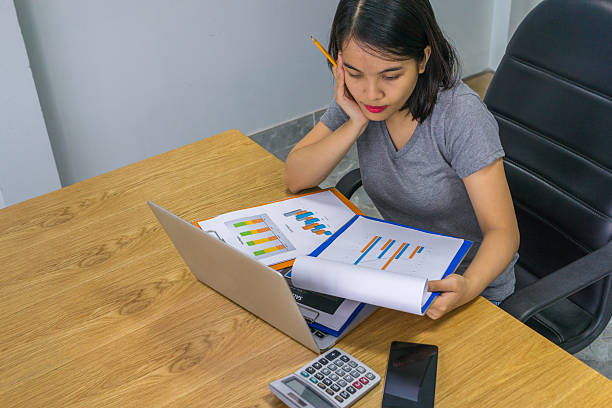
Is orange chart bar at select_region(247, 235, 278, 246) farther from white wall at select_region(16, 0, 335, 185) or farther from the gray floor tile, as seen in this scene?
the gray floor tile

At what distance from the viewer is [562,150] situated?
4.30ft

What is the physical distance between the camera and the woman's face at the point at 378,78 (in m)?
1.10

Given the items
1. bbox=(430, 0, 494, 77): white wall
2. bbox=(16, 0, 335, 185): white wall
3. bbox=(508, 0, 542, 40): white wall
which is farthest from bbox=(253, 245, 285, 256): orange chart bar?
bbox=(508, 0, 542, 40): white wall

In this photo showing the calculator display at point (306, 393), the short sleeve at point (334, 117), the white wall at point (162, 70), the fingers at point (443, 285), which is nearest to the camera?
the calculator display at point (306, 393)

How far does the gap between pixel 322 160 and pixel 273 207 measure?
15cm

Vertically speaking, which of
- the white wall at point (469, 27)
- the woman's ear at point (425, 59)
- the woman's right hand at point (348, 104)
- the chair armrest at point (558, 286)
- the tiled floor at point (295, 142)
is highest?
the woman's ear at point (425, 59)

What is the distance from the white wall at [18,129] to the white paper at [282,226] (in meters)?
1.17

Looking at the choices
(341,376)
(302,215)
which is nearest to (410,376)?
(341,376)

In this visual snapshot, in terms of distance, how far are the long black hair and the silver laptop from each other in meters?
0.45

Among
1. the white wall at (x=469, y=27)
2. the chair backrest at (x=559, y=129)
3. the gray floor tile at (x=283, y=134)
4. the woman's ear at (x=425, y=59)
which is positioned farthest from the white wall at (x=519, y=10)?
the woman's ear at (x=425, y=59)

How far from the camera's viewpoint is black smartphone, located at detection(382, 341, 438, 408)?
853 mm

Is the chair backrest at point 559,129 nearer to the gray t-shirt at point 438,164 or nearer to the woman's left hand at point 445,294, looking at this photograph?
the gray t-shirt at point 438,164

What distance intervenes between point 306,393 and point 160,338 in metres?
0.28

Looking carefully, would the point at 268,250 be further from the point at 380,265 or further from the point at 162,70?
the point at 162,70
